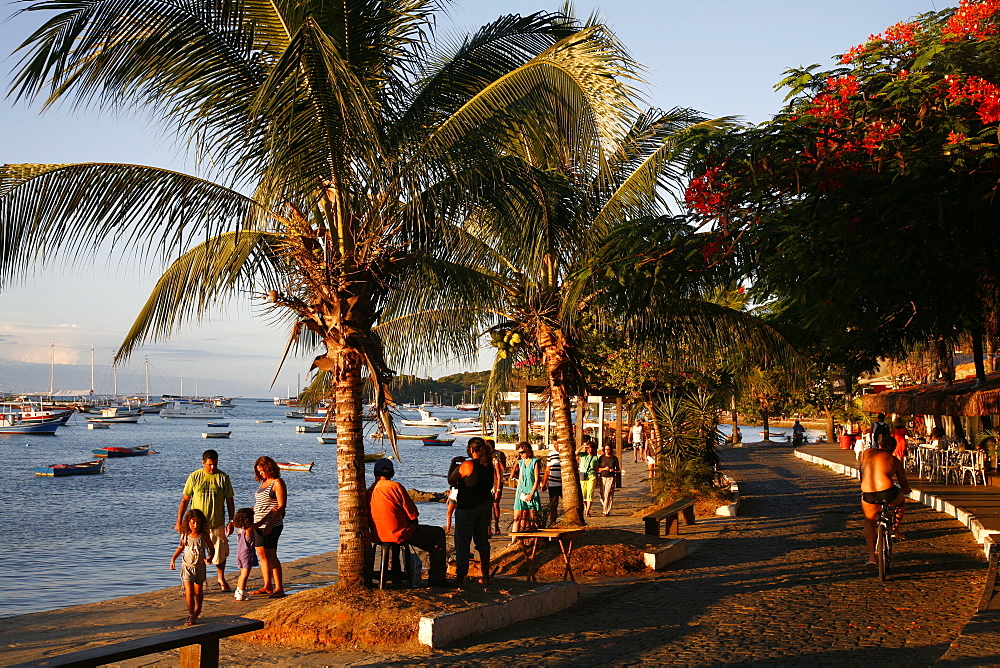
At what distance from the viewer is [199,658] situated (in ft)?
20.1

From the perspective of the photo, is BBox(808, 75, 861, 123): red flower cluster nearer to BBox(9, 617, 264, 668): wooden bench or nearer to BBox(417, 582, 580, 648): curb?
BBox(417, 582, 580, 648): curb

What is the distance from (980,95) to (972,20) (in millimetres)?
1011

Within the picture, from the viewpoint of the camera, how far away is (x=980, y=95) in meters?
8.09

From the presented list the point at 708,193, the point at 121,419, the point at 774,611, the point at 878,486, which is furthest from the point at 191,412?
the point at 774,611

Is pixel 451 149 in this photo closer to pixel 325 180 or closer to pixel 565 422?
pixel 325 180

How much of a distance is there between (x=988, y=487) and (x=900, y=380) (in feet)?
63.7

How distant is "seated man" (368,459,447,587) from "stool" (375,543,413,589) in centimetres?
7

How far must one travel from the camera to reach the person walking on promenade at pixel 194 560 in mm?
8852

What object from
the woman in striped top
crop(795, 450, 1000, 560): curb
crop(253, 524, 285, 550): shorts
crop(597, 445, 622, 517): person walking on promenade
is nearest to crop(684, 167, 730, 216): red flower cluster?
crop(795, 450, 1000, 560): curb

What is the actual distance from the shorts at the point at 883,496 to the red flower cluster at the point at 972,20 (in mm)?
4809

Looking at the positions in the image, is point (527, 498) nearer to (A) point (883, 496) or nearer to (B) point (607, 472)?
(A) point (883, 496)

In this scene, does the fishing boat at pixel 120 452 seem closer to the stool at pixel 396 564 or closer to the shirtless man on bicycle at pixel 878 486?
the stool at pixel 396 564

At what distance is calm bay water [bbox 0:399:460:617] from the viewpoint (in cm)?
1737

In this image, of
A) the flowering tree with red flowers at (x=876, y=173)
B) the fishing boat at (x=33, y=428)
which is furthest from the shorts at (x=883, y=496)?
the fishing boat at (x=33, y=428)
